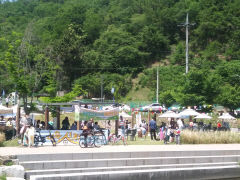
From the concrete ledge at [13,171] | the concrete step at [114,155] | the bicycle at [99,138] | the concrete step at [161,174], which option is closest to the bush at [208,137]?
the concrete step at [114,155]

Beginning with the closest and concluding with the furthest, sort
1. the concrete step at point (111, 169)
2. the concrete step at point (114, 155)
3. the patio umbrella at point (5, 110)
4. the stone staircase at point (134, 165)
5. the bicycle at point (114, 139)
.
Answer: the concrete step at point (111, 169) → the stone staircase at point (134, 165) → the concrete step at point (114, 155) → the bicycle at point (114, 139) → the patio umbrella at point (5, 110)

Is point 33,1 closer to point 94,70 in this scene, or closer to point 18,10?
point 18,10

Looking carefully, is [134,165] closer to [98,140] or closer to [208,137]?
[98,140]

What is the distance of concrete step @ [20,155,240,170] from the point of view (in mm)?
13258

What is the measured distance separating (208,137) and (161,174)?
704 cm

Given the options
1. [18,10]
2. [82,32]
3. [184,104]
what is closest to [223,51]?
[82,32]

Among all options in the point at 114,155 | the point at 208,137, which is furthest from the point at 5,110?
the point at 208,137

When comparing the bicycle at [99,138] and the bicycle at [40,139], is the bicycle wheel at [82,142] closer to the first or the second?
the bicycle at [99,138]

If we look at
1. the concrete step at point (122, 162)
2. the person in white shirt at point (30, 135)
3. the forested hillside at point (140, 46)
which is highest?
the forested hillside at point (140, 46)

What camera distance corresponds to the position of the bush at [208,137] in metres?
20.0

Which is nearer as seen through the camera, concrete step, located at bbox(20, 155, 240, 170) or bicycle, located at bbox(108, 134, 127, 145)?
concrete step, located at bbox(20, 155, 240, 170)

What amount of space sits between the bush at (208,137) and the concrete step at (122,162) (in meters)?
3.75

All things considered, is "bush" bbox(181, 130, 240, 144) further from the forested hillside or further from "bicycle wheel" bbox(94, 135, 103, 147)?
the forested hillside

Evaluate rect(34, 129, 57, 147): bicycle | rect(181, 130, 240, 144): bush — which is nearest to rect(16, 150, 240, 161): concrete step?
rect(181, 130, 240, 144): bush
